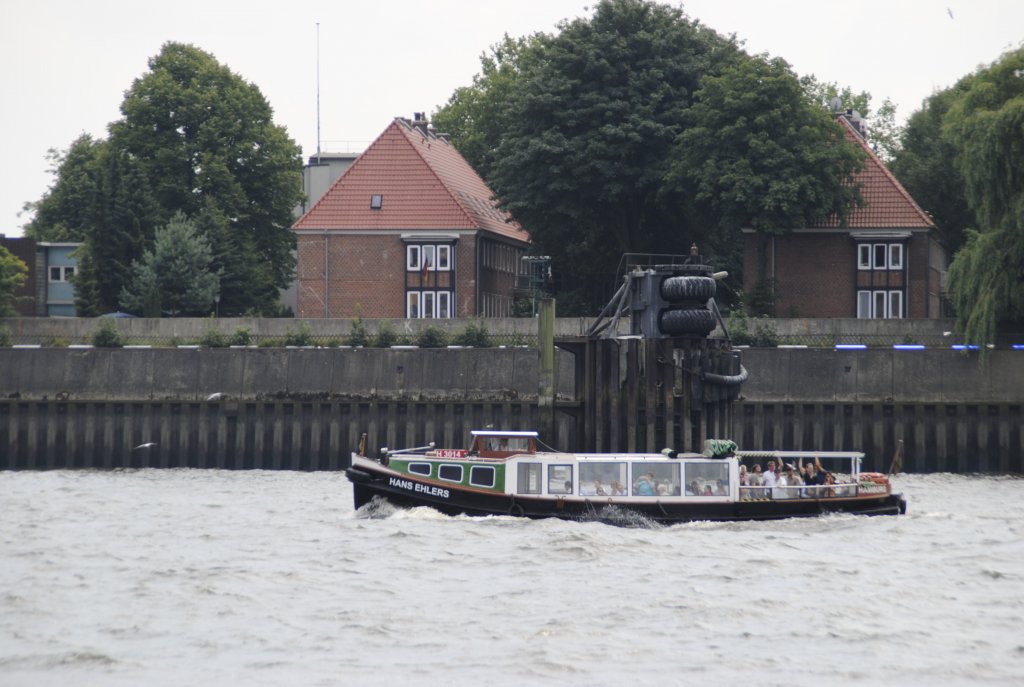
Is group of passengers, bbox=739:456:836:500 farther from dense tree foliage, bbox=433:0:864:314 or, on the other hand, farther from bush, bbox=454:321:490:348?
dense tree foliage, bbox=433:0:864:314

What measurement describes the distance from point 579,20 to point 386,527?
139ft

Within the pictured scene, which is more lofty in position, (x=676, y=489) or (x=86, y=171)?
(x=86, y=171)

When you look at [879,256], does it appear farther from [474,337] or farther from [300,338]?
[300,338]

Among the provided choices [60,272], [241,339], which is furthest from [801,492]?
[60,272]

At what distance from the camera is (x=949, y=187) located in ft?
299

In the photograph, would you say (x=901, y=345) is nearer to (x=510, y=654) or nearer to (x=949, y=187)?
(x=949, y=187)

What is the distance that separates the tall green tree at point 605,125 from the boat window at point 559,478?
33752 mm

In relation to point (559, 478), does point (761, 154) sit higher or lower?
higher

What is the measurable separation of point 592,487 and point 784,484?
5.28 metres

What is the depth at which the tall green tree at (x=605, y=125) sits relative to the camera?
7781 cm

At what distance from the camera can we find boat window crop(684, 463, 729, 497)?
44.9 meters

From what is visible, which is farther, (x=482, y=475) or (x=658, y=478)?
(x=482, y=475)

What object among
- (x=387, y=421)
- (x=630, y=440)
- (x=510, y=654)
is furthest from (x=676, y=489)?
(x=387, y=421)

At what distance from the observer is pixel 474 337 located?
6762 centimetres
